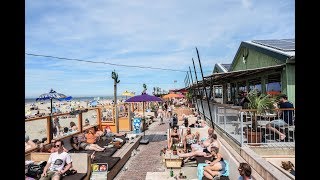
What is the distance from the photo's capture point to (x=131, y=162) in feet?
35.4

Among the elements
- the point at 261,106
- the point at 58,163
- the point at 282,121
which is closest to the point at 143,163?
the point at 58,163

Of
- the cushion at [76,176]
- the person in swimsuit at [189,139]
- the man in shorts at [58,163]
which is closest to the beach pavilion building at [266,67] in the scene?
the person in swimsuit at [189,139]

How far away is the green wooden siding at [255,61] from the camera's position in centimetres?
1421

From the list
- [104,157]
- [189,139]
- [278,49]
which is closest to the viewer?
[104,157]

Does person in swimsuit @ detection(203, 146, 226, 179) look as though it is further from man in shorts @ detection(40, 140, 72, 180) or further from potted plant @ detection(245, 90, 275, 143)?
man in shorts @ detection(40, 140, 72, 180)

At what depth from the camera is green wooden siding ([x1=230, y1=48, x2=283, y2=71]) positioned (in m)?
14.2

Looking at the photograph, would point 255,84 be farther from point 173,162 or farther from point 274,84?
point 173,162

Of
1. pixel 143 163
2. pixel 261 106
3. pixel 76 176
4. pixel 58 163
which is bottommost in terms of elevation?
pixel 143 163

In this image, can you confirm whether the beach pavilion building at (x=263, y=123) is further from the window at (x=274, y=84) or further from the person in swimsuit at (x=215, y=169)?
the person in swimsuit at (x=215, y=169)

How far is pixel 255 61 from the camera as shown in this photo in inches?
682
